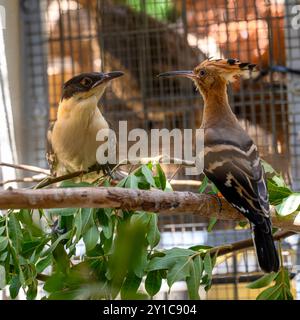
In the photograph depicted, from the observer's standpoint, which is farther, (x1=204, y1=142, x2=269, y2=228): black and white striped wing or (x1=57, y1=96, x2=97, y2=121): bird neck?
(x1=57, y1=96, x2=97, y2=121): bird neck

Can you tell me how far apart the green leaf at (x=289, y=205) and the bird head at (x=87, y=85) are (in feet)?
1.47

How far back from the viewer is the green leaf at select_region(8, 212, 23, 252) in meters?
1.28

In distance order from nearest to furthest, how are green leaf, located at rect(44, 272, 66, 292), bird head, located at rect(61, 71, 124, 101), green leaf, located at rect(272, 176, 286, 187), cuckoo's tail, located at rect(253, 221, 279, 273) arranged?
green leaf, located at rect(44, 272, 66, 292), cuckoo's tail, located at rect(253, 221, 279, 273), green leaf, located at rect(272, 176, 286, 187), bird head, located at rect(61, 71, 124, 101)

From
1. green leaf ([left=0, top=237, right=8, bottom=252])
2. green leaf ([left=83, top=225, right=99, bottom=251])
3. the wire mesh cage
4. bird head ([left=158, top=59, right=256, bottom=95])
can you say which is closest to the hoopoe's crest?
bird head ([left=158, top=59, right=256, bottom=95])

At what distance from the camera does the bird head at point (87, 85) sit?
153cm

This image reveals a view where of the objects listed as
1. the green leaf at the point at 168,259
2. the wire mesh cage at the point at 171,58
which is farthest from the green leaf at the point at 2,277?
the wire mesh cage at the point at 171,58

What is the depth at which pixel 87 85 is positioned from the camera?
61.2 inches

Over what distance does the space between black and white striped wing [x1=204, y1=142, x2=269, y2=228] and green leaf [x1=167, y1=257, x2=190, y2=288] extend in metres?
0.15

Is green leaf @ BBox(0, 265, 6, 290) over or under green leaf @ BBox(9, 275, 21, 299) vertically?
over

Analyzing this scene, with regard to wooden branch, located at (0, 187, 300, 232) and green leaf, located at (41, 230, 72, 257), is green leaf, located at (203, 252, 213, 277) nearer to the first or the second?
wooden branch, located at (0, 187, 300, 232)

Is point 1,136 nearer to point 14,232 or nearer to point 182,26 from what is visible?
point 182,26

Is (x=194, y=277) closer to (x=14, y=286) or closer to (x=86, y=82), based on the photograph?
(x=14, y=286)

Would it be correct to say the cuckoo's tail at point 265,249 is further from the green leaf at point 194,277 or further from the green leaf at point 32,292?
the green leaf at point 32,292

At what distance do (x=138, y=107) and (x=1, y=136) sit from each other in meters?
0.52
